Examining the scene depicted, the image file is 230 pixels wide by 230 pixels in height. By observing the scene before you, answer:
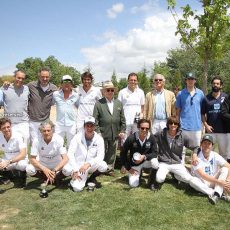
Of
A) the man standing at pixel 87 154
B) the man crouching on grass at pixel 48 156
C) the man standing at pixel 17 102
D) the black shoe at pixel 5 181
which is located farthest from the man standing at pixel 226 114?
the black shoe at pixel 5 181

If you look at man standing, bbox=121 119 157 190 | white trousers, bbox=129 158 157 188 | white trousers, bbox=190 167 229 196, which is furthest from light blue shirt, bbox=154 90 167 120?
white trousers, bbox=190 167 229 196

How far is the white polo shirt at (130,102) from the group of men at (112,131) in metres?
0.02

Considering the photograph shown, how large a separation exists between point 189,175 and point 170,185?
1.56 ft

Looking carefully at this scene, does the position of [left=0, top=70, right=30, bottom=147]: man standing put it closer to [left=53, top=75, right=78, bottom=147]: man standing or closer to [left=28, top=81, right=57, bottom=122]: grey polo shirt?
[left=28, top=81, right=57, bottom=122]: grey polo shirt

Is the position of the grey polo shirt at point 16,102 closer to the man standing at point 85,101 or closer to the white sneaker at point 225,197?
the man standing at point 85,101

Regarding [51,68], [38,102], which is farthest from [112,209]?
[51,68]

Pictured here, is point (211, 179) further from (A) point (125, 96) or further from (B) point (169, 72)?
(B) point (169, 72)

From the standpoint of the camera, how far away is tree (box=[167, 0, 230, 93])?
9750mm

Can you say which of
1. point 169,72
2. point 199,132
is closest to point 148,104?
point 199,132

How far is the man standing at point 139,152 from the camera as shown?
663 cm

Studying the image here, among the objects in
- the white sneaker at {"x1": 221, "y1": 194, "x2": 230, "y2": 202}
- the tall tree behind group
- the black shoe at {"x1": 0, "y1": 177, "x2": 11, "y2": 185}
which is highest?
the tall tree behind group

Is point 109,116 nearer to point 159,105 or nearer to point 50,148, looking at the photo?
point 159,105

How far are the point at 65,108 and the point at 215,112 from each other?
3.34m

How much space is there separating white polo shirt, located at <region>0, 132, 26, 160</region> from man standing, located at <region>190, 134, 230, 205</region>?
3.61m
